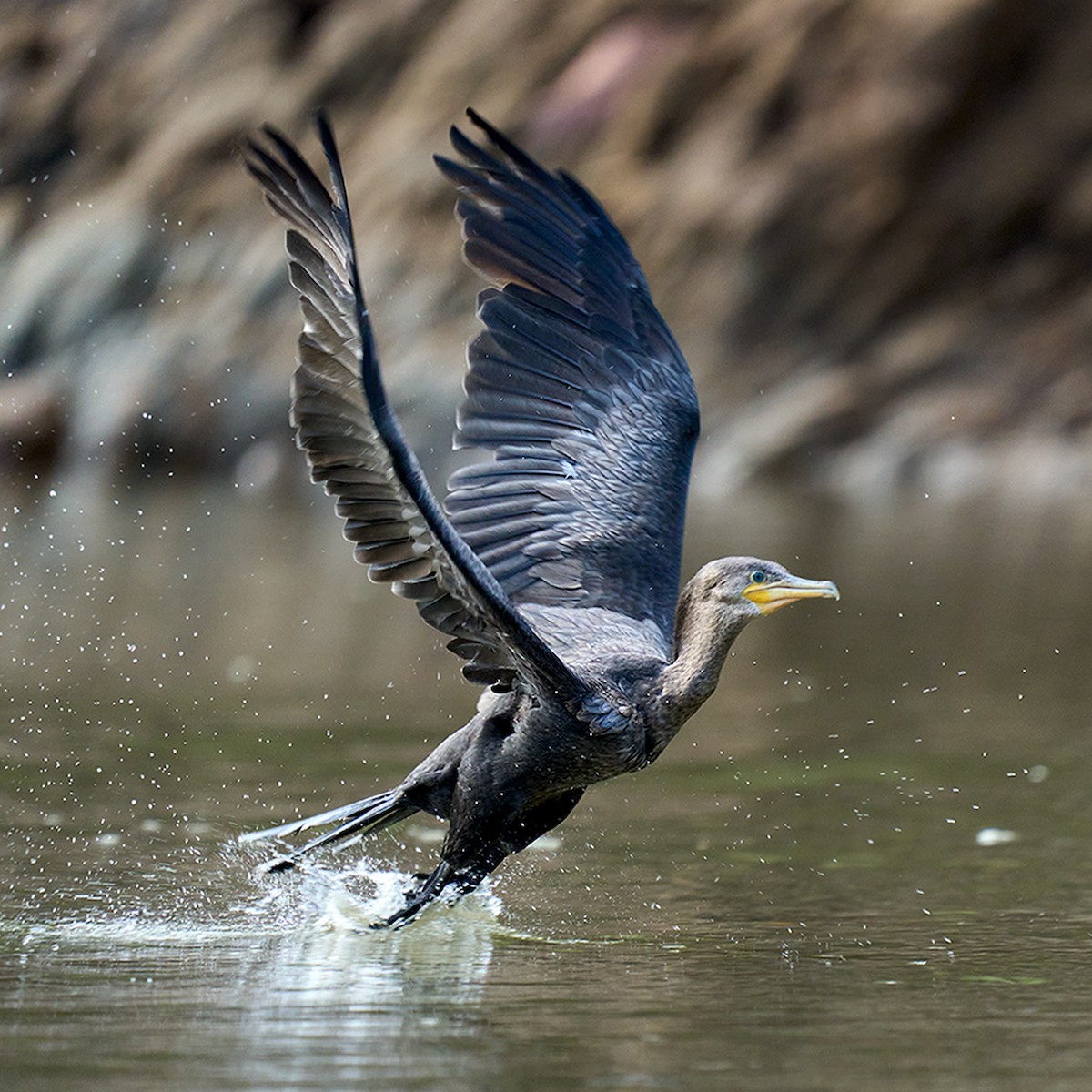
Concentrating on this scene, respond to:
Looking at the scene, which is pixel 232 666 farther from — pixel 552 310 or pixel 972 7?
pixel 972 7

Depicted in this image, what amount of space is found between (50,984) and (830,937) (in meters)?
2.00

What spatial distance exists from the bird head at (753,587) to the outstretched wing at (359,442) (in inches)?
23.2

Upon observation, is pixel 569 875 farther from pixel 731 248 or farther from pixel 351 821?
pixel 731 248

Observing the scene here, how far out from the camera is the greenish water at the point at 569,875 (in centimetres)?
439

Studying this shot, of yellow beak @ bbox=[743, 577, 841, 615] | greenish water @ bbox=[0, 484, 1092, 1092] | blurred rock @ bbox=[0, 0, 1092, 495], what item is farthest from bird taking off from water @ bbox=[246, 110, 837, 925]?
blurred rock @ bbox=[0, 0, 1092, 495]

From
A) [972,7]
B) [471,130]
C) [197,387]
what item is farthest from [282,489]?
[972,7]

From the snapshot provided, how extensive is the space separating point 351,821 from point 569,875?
2.35ft

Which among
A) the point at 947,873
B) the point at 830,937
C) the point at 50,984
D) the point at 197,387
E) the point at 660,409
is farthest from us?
the point at 197,387

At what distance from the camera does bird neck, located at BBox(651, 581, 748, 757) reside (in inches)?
218

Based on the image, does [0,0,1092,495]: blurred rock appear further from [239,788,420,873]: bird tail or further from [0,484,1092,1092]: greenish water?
[239,788,420,873]: bird tail

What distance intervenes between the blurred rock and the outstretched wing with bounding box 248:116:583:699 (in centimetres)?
1677

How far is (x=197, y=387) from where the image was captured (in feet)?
80.3

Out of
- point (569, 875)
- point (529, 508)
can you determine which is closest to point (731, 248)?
point (529, 508)

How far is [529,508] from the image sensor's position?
6.58m
